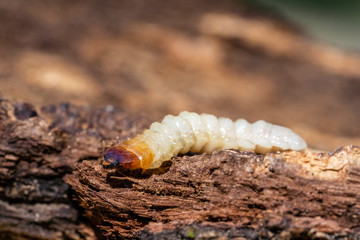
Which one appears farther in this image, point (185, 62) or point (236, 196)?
point (185, 62)

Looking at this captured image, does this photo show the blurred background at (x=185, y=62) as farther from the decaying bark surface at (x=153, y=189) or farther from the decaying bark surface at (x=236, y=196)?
the decaying bark surface at (x=236, y=196)

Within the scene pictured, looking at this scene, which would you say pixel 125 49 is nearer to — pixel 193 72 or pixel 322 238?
pixel 193 72

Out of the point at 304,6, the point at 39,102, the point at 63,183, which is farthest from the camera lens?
the point at 304,6

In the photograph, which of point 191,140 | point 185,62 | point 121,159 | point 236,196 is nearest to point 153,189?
point 121,159

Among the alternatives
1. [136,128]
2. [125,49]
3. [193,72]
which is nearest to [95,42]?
[125,49]

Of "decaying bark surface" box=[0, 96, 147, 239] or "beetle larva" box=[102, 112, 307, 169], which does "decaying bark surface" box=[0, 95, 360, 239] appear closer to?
"decaying bark surface" box=[0, 96, 147, 239]

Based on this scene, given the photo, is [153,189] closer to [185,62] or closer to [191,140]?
[191,140]

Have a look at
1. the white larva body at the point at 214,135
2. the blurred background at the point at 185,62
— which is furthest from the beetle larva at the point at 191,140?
the blurred background at the point at 185,62
